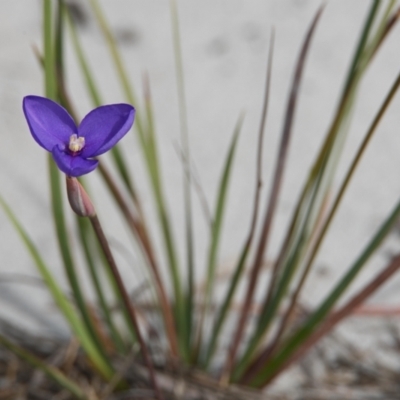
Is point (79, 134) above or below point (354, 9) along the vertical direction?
below

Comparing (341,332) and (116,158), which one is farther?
(341,332)

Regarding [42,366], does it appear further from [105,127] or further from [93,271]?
[105,127]

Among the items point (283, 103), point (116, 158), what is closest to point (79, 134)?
point (116, 158)

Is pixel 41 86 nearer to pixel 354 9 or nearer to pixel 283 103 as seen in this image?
pixel 283 103

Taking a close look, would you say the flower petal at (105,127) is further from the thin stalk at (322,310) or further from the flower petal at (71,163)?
the thin stalk at (322,310)

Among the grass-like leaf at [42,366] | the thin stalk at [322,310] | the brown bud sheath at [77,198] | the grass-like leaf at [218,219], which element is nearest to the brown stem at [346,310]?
the thin stalk at [322,310]

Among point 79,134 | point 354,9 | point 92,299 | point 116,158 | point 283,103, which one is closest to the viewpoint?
point 79,134

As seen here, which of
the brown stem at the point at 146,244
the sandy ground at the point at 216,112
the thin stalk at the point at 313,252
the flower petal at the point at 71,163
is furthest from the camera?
the sandy ground at the point at 216,112
